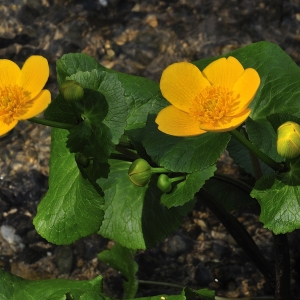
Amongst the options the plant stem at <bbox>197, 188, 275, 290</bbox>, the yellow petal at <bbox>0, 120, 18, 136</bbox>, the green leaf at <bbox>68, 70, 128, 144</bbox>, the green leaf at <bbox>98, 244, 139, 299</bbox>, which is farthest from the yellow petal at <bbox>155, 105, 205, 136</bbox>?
the green leaf at <bbox>98, 244, 139, 299</bbox>

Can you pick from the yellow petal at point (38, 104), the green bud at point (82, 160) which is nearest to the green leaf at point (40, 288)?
the green bud at point (82, 160)

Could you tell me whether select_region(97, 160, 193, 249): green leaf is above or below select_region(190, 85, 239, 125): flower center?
below

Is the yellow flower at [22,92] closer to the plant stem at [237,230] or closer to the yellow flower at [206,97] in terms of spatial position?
the yellow flower at [206,97]

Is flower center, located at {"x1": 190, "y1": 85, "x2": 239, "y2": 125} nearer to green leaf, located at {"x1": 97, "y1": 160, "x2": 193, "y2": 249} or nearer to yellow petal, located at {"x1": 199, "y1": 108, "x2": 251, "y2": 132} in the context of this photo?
yellow petal, located at {"x1": 199, "y1": 108, "x2": 251, "y2": 132}

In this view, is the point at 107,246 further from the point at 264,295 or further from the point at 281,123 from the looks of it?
the point at 281,123

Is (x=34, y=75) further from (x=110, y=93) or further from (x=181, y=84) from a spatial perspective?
(x=181, y=84)
